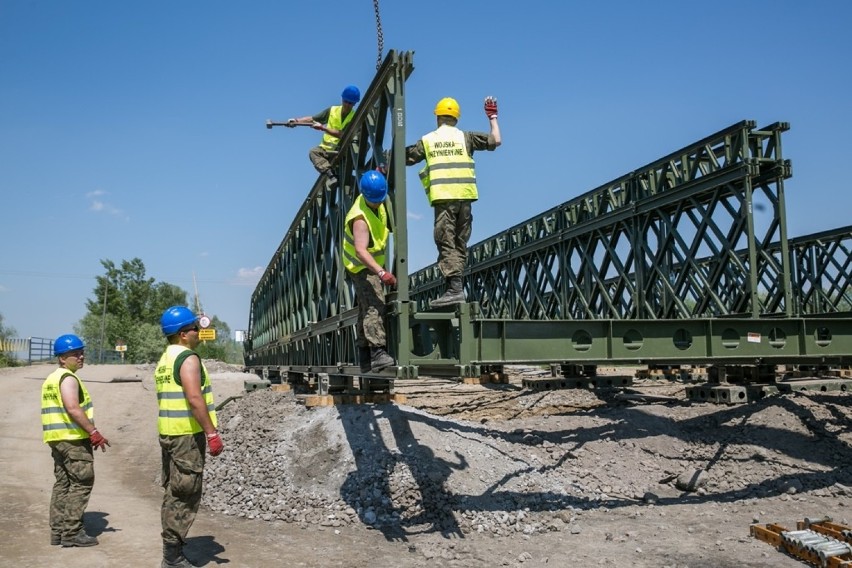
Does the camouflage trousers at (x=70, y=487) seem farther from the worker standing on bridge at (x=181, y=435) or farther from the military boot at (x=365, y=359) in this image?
the military boot at (x=365, y=359)

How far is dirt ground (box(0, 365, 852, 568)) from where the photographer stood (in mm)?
7266

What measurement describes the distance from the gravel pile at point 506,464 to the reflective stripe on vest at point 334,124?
3.96 meters

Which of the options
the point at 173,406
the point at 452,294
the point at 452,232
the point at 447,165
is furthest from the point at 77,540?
the point at 447,165

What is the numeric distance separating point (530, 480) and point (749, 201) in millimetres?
6513

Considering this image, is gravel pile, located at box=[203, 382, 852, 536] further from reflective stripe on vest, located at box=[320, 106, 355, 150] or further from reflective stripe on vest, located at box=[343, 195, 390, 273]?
reflective stripe on vest, located at box=[320, 106, 355, 150]

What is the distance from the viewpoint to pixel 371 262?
23.1 ft

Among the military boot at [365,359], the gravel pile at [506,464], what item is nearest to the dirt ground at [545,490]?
the gravel pile at [506,464]

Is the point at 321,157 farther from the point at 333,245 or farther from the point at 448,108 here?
the point at 448,108

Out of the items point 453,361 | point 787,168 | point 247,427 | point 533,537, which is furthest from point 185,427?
point 787,168

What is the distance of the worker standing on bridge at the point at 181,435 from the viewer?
6074 mm

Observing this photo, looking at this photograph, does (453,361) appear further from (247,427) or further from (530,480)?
(247,427)

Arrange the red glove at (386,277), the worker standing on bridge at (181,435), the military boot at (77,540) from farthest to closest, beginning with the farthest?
1. the military boot at (77,540)
2. the red glove at (386,277)
3. the worker standing on bridge at (181,435)

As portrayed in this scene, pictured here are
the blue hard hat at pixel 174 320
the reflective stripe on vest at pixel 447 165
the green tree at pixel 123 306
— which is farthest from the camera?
the green tree at pixel 123 306

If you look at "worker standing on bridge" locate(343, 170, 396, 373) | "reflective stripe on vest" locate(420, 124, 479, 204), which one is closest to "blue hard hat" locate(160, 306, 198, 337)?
"worker standing on bridge" locate(343, 170, 396, 373)
